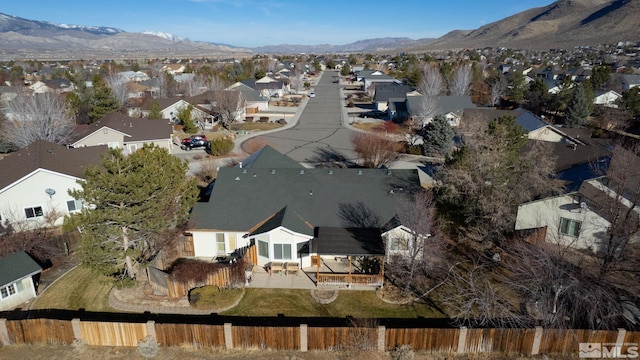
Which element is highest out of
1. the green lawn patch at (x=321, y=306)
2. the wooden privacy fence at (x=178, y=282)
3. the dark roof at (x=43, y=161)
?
the dark roof at (x=43, y=161)

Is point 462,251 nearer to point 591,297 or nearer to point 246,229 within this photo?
point 591,297

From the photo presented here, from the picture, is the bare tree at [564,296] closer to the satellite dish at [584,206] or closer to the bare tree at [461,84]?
the satellite dish at [584,206]

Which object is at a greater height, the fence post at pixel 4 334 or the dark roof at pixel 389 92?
the dark roof at pixel 389 92

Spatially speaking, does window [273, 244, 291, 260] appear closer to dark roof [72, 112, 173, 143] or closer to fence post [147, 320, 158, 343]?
fence post [147, 320, 158, 343]

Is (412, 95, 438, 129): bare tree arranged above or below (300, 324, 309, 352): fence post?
above

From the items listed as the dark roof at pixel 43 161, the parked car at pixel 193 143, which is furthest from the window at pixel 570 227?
the parked car at pixel 193 143

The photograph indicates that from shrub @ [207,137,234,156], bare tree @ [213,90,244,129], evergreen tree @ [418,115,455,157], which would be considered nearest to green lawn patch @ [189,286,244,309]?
shrub @ [207,137,234,156]

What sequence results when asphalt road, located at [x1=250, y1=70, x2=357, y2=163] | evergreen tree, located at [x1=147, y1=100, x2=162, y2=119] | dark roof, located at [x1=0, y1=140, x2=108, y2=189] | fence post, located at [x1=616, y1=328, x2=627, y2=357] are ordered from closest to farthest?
fence post, located at [x1=616, y1=328, x2=627, y2=357] < dark roof, located at [x1=0, y1=140, x2=108, y2=189] < asphalt road, located at [x1=250, y1=70, x2=357, y2=163] < evergreen tree, located at [x1=147, y1=100, x2=162, y2=119]

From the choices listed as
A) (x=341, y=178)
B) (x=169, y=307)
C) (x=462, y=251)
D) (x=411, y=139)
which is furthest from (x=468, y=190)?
(x=411, y=139)
